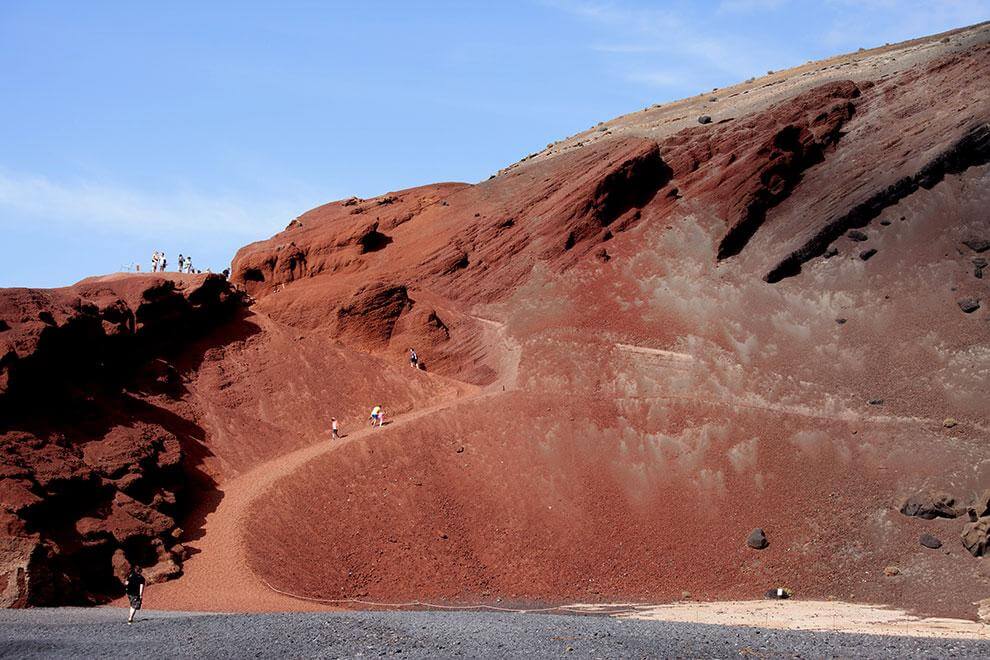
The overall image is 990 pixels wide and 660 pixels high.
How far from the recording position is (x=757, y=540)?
31625mm

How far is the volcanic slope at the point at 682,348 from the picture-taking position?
100ft

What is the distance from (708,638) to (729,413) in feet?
58.4

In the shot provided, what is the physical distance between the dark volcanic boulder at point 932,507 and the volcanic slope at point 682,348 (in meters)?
0.25

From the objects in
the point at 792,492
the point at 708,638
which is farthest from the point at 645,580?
the point at 708,638

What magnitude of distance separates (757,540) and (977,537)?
5974 millimetres

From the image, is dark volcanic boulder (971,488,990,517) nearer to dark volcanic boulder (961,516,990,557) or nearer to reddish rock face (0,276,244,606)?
dark volcanic boulder (961,516,990,557)

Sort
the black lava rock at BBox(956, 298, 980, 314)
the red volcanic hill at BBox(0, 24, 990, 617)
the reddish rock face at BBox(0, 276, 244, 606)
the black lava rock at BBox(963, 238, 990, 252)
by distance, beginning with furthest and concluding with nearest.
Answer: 1. the black lava rock at BBox(963, 238, 990, 252)
2. the black lava rock at BBox(956, 298, 980, 314)
3. the red volcanic hill at BBox(0, 24, 990, 617)
4. the reddish rock face at BBox(0, 276, 244, 606)

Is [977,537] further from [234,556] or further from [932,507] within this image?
[234,556]

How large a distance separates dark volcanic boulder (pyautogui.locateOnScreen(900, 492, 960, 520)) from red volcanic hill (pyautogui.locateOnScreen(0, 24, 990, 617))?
149 millimetres

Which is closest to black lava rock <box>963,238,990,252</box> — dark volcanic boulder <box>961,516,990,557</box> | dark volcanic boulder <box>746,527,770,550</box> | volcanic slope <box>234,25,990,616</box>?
volcanic slope <box>234,25,990,616</box>

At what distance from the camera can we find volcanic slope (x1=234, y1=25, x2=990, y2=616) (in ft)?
100

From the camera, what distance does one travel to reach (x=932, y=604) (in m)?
28.2

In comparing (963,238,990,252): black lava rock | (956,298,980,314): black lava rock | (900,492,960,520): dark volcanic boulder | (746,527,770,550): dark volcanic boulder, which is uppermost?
(963,238,990,252): black lava rock

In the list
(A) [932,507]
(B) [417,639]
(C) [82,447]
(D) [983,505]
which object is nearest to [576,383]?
(A) [932,507]
